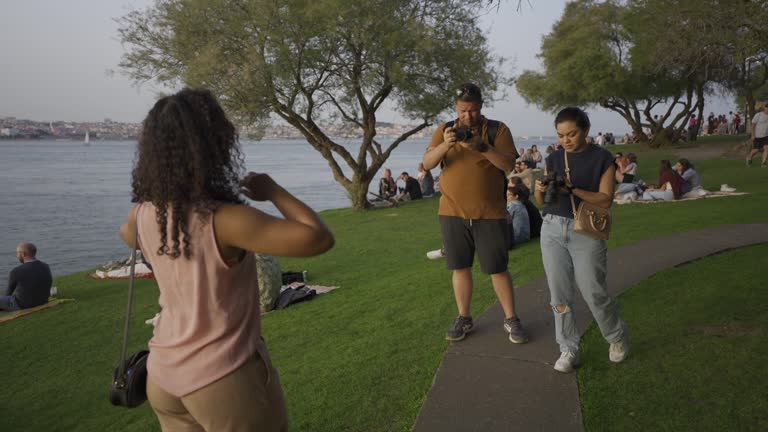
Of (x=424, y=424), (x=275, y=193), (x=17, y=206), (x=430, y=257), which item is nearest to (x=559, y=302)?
(x=424, y=424)

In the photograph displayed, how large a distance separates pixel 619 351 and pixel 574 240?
37.7 inches

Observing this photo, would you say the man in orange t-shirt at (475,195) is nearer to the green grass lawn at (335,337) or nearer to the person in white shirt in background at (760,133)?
the green grass lawn at (335,337)

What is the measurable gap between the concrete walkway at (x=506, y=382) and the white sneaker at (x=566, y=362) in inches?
2.2

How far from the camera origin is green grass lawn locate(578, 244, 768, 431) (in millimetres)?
3387

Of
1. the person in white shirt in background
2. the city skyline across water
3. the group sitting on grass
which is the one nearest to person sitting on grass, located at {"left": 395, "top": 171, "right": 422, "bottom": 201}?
the city skyline across water

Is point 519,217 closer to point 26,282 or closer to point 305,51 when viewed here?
point 26,282

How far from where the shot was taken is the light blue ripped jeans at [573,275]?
12.3ft

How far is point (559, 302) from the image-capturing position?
3902mm

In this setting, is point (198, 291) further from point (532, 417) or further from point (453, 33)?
point (453, 33)

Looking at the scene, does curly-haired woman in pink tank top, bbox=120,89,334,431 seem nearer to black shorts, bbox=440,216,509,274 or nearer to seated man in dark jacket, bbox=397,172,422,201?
black shorts, bbox=440,216,509,274

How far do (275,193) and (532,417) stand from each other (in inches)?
88.9

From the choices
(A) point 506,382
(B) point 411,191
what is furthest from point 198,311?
(B) point 411,191

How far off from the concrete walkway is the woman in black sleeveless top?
0.86 ft

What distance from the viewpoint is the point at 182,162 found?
188 cm
